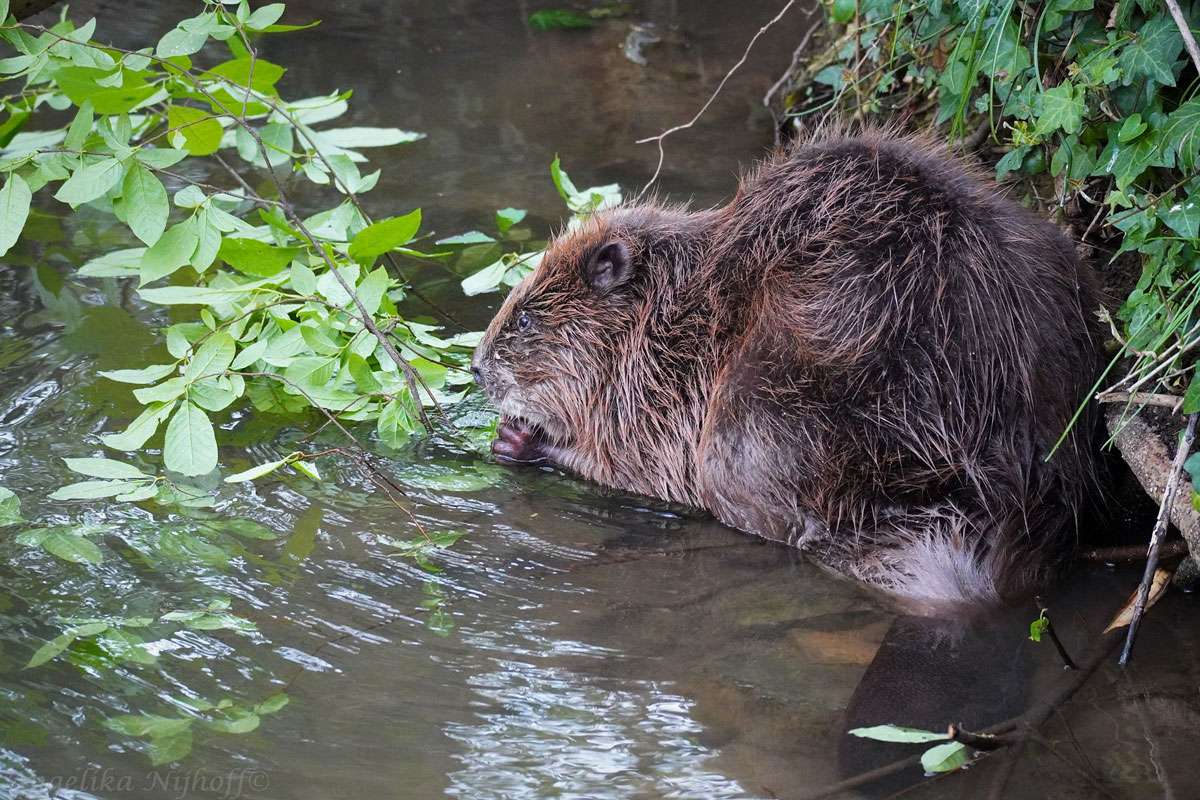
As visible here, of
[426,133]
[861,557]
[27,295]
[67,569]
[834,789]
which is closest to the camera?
[834,789]

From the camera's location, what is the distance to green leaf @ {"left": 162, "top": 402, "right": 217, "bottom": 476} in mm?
2699

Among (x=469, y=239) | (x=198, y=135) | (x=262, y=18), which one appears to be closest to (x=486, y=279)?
(x=469, y=239)

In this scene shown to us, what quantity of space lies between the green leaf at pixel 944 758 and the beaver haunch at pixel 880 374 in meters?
0.57

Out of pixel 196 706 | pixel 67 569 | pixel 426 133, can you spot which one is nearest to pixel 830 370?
pixel 196 706

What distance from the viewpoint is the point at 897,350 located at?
8.85 feet

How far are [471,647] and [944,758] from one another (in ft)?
2.92

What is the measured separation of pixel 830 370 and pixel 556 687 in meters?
0.90

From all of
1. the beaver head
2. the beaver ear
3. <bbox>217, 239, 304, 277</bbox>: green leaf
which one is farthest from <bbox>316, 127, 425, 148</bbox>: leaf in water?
the beaver ear

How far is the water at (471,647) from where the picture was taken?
210cm

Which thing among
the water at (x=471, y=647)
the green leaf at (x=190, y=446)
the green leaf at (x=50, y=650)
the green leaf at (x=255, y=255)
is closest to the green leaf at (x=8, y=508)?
the water at (x=471, y=647)

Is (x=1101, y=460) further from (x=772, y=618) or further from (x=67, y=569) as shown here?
(x=67, y=569)

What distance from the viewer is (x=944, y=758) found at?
6.75 ft

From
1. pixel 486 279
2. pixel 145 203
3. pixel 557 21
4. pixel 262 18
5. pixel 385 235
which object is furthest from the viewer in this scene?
pixel 557 21

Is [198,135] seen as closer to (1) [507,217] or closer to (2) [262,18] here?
(2) [262,18]
